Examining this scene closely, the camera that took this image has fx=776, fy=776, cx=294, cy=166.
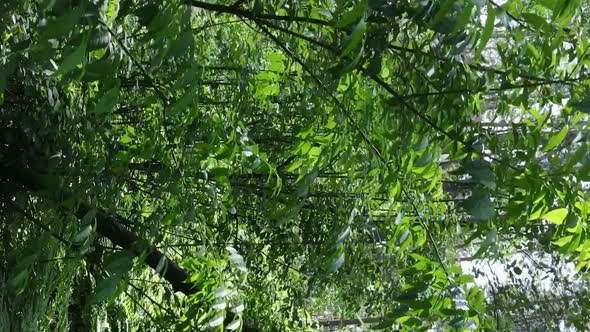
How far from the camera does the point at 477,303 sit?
0.91 m

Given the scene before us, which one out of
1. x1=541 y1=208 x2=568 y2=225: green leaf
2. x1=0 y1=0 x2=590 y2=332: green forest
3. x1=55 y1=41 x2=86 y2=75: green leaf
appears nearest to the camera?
x1=55 y1=41 x2=86 y2=75: green leaf

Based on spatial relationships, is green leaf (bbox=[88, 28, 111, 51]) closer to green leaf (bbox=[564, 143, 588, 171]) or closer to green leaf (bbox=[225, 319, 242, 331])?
green leaf (bbox=[564, 143, 588, 171])

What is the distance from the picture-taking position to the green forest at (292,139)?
71 centimetres

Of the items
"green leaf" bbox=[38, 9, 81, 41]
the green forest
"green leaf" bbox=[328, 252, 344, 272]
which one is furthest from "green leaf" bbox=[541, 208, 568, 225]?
"green leaf" bbox=[38, 9, 81, 41]

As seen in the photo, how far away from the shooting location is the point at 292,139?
1255 mm

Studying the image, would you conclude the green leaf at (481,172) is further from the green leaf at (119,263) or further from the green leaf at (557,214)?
the green leaf at (119,263)

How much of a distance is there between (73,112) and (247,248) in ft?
2.21

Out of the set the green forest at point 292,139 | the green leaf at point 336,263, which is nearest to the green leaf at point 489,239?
the green forest at point 292,139

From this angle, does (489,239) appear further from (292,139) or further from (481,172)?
(292,139)

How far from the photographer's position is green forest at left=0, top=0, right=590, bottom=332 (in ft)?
2.33

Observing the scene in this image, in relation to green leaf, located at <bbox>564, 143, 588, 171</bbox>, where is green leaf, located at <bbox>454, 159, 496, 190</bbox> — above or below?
below

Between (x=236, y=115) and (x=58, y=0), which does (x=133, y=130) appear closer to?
(x=236, y=115)

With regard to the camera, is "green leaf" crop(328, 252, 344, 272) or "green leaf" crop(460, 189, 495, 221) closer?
"green leaf" crop(460, 189, 495, 221)

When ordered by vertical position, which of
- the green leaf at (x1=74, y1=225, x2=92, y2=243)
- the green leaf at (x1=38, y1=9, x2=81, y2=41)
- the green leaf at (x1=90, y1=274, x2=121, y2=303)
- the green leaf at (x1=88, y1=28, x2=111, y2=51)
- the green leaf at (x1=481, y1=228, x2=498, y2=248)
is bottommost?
the green leaf at (x1=90, y1=274, x2=121, y2=303)
